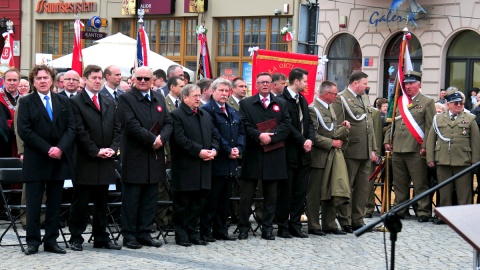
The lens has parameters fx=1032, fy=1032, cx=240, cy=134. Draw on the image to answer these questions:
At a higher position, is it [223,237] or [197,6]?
[197,6]

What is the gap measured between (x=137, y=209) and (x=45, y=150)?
145 centimetres

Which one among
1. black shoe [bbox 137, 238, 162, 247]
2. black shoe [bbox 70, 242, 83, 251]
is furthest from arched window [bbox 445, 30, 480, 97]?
black shoe [bbox 70, 242, 83, 251]

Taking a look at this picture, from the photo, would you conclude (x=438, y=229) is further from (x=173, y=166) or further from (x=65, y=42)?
(x=65, y=42)

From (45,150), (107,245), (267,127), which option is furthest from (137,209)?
(267,127)

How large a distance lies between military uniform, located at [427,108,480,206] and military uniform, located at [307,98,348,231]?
221 centimetres

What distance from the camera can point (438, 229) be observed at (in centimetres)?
1404

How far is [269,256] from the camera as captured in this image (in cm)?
1104

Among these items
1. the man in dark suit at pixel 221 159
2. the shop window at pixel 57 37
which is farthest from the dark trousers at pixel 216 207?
the shop window at pixel 57 37

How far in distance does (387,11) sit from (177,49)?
27.8ft

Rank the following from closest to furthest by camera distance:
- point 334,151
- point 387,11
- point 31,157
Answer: point 31,157 < point 334,151 < point 387,11

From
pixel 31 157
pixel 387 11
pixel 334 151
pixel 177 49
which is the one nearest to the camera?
pixel 31 157

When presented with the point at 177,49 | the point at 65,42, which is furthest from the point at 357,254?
the point at 65,42

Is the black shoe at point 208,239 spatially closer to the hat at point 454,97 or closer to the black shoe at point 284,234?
the black shoe at point 284,234

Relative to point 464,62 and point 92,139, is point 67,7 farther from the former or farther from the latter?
point 92,139
